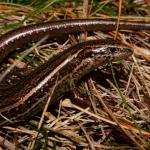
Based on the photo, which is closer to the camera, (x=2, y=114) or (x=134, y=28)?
(x=2, y=114)

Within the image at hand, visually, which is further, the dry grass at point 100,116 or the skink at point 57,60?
the skink at point 57,60

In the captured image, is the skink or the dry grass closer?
the dry grass

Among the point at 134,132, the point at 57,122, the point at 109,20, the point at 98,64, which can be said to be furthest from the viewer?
the point at 109,20

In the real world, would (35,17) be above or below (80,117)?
above

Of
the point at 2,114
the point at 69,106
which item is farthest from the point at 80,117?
the point at 2,114

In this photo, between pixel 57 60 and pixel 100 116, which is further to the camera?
pixel 57 60

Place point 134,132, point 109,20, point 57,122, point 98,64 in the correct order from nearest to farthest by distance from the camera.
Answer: point 134,132 → point 57,122 → point 98,64 → point 109,20

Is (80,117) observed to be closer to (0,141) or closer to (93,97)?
(93,97)

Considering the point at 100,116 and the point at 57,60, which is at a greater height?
the point at 57,60
